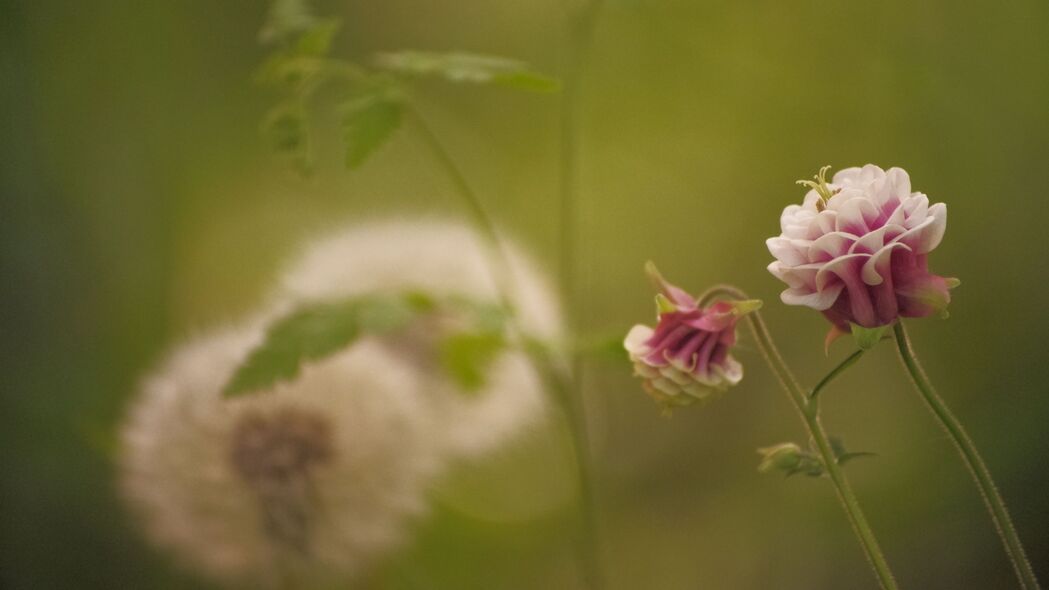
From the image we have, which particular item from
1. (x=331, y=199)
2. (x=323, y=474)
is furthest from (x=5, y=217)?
(x=323, y=474)

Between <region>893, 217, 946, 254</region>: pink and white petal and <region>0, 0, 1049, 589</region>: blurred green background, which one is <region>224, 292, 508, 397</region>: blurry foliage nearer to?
<region>0, 0, 1049, 589</region>: blurred green background

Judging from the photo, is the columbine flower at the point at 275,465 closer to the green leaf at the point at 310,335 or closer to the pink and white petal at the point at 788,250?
the green leaf at the point at 310,335

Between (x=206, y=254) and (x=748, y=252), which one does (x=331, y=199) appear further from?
(x=748, y=252)

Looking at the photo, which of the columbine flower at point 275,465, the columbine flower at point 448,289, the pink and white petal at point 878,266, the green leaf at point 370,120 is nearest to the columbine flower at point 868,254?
the pink and white petal at point 878,266

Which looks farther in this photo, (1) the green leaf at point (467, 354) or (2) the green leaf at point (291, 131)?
(1) the green leaf at point (467, 354)

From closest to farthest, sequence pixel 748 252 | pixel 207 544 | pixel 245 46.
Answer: pixel 207 544 → pixel 748 252 → pixel 245 46

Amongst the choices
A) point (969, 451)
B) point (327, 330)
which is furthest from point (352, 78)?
point (969, 451)

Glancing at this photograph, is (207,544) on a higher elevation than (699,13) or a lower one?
lower
